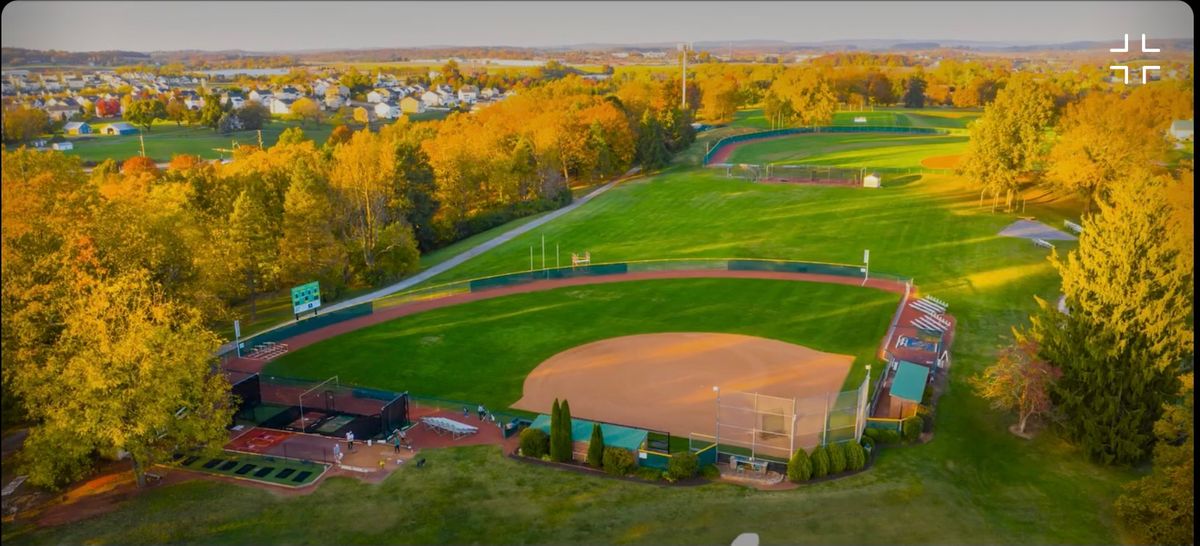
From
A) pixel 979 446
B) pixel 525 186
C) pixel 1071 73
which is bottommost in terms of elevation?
pixel 979 446

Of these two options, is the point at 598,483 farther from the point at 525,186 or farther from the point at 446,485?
the point at 525,186

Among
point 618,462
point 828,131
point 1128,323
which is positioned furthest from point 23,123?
point 828,131

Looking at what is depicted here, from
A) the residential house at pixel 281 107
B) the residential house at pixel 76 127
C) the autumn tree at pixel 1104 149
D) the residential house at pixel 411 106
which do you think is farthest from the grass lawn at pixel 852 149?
the residential house at pixel 76 127

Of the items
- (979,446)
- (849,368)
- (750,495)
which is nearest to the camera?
(750,495)

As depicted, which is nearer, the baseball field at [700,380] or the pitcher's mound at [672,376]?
the baseball field at [700,380]

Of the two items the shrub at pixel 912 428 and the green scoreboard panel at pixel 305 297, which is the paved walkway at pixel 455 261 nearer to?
the green scoreboard panel at pixel 305 297

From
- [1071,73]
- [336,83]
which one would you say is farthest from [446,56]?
[1071,73]

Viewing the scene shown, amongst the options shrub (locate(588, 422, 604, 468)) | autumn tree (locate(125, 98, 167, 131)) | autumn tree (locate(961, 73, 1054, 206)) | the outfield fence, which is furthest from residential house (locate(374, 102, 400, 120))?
shrub (locate(588, 422, 604, 468))
